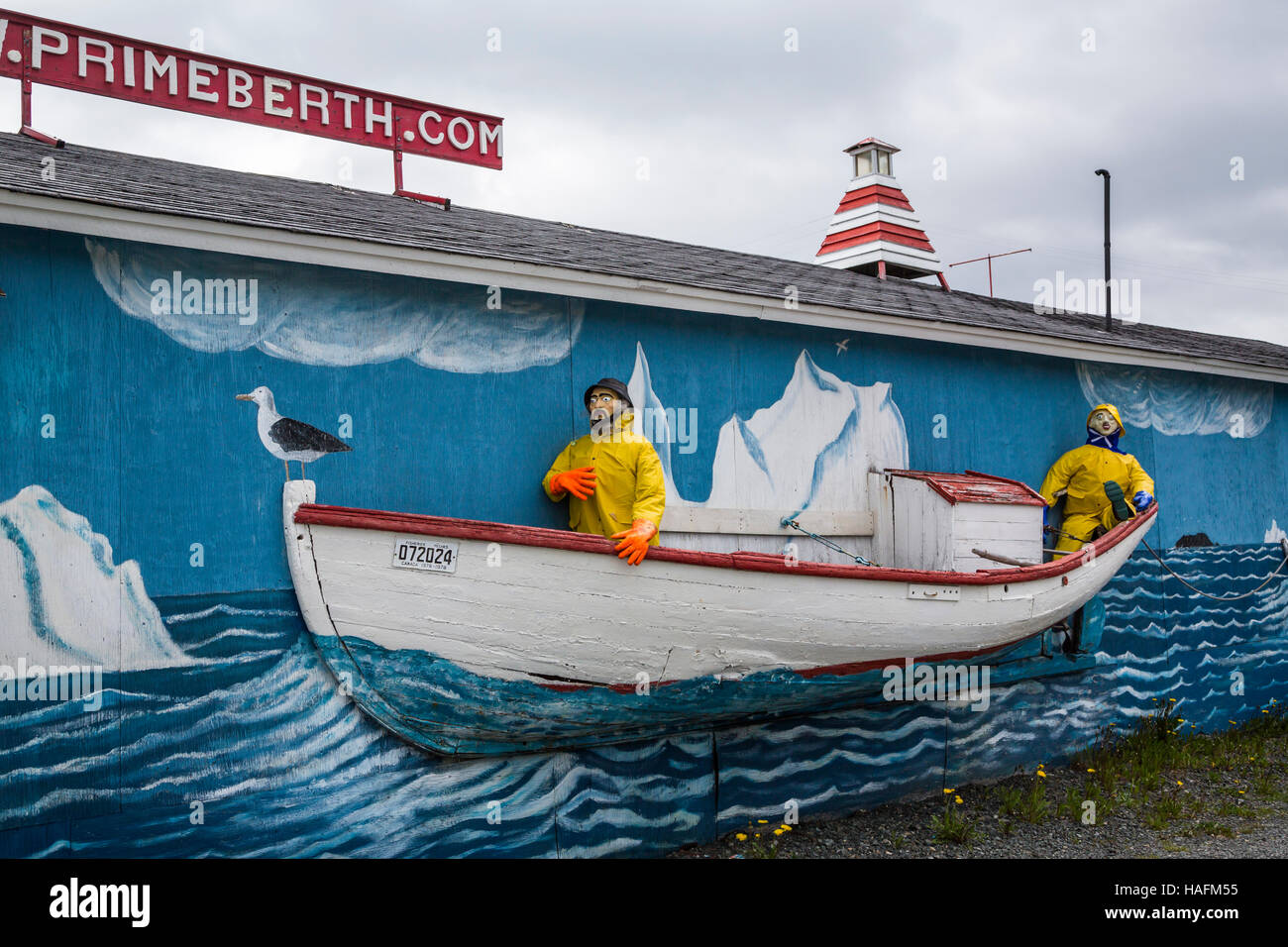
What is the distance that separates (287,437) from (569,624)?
1.61 meters

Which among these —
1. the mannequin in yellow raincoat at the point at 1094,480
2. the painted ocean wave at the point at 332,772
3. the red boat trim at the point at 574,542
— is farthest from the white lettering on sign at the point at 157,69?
Answer: the mannequin in yellow raincoat at the point at 1094,480

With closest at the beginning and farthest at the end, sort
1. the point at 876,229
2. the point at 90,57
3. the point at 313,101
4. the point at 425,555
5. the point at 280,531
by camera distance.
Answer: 1. the point at 425,555
2. the point at 280,531
3. the point at 90,57
4. the point at 313,101
5. the point at 876,229

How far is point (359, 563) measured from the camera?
5102 mm

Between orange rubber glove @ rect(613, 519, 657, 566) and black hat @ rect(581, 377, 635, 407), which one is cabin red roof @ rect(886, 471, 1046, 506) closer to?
black hat @ rect(581, 377, 635, 407)

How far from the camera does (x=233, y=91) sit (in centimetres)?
648

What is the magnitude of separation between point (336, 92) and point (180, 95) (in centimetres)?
93

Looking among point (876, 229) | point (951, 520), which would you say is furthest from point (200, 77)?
point (876, 229)

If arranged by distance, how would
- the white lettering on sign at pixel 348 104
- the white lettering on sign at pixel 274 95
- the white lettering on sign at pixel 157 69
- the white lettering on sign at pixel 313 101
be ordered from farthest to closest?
1. the white lettering on sign at pixel 348 104
2. the white lettering on sign at pixel 313 101
3. the white lettering on sign at pixel 274 95
4. the white lettering on sign at pixel 157 69

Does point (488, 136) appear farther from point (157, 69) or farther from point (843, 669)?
point (843, 669)

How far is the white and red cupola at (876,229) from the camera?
1233 cm

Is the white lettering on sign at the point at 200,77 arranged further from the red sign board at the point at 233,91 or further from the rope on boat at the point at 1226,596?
the rope on boat at the point at 1226,596

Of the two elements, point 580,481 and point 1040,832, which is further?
point 1040,832
